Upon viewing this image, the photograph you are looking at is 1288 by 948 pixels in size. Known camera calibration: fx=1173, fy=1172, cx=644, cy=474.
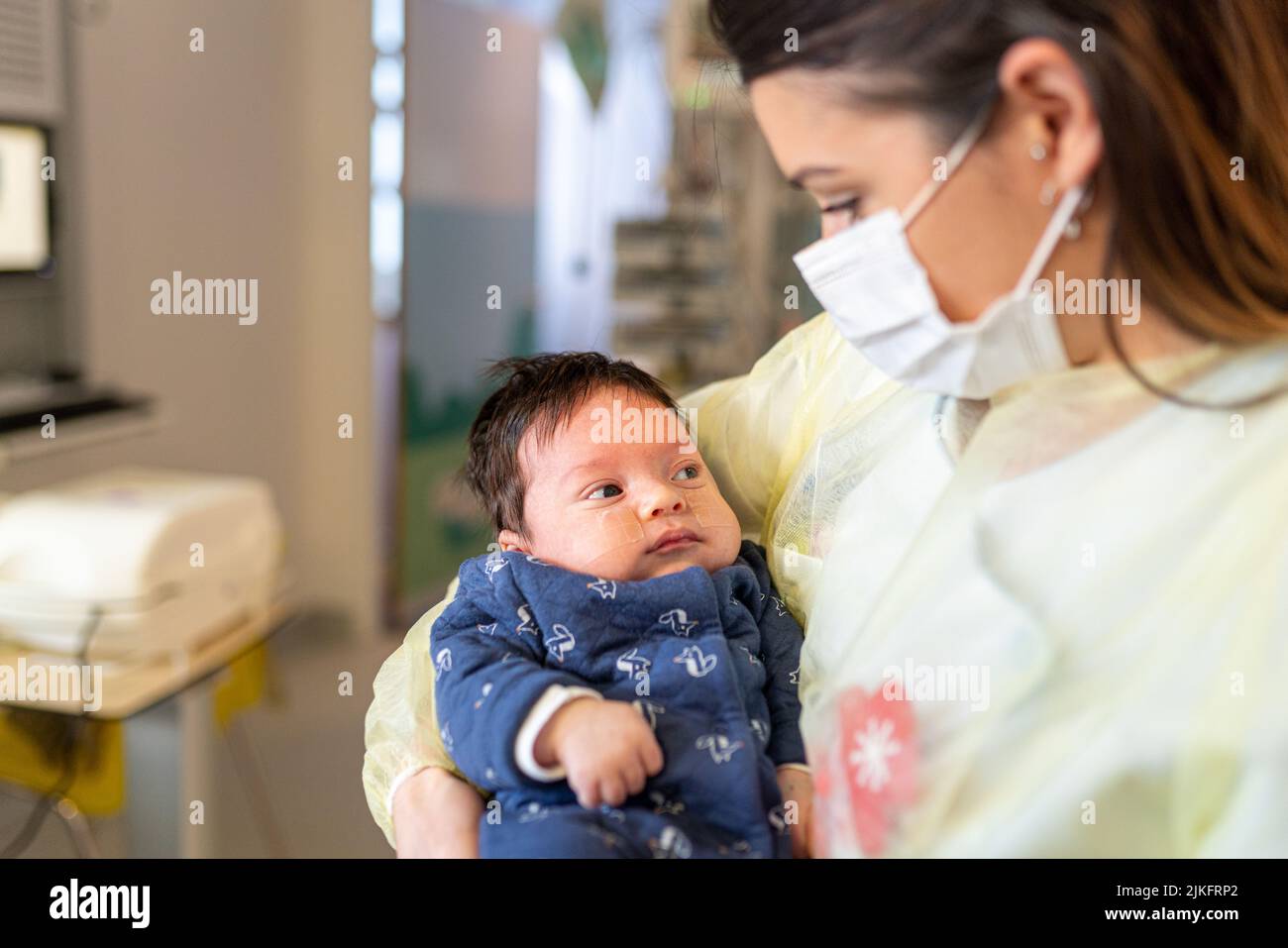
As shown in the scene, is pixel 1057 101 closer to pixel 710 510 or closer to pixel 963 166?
pixel 963 166

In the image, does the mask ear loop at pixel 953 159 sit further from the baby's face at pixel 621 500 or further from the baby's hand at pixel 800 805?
the baby's hand at pixel 800 805

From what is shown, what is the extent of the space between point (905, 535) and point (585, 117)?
2.88 meters

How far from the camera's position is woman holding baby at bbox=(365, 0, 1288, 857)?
696mm

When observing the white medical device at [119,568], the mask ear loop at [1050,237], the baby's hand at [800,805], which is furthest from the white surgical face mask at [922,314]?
the white medical device at [119,568]

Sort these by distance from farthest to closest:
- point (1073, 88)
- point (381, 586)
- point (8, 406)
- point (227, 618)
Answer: point (381, 586), point (8, 406), point (227, 618), point (1073, 88)

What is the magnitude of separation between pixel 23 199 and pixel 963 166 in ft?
6.56

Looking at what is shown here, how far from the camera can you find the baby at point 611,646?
0.76m

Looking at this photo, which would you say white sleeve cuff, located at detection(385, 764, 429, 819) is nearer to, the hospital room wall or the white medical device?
Answer: the white medical device

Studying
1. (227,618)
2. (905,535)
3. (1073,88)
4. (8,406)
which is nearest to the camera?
(1073,88)

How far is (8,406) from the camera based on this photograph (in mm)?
2080

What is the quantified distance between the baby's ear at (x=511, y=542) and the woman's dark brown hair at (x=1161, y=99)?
430 mm
